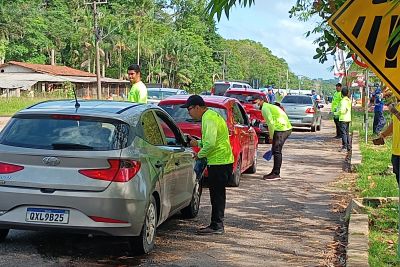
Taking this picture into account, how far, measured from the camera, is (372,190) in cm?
1102

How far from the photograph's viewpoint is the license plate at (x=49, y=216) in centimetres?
643

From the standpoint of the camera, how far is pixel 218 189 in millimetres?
8312

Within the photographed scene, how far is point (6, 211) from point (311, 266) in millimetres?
3217

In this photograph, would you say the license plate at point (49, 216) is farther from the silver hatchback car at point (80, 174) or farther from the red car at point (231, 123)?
the red car at point (231, 123)

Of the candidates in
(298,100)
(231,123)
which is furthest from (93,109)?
(298,100)

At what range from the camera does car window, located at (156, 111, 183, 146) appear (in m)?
8.27

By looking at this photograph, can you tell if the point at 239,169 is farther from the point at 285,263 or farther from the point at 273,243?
the point at 285,263

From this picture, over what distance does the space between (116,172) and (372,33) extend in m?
3.25

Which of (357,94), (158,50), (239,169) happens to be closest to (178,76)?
(158,50)

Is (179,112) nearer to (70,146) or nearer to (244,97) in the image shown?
(70,146)

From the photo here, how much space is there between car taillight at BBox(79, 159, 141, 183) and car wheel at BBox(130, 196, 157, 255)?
1.65 feet

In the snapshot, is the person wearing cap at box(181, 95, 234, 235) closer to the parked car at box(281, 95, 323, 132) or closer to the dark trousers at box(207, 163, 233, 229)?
the dark trousers at box(207, 163, 233, 229)

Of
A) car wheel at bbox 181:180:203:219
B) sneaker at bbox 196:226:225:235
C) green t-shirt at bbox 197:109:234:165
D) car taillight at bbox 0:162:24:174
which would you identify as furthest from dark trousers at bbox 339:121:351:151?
car taillight at bbox 0:162:24:174

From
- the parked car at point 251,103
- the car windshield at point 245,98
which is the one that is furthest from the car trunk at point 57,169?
the car windshield at point 245,98
